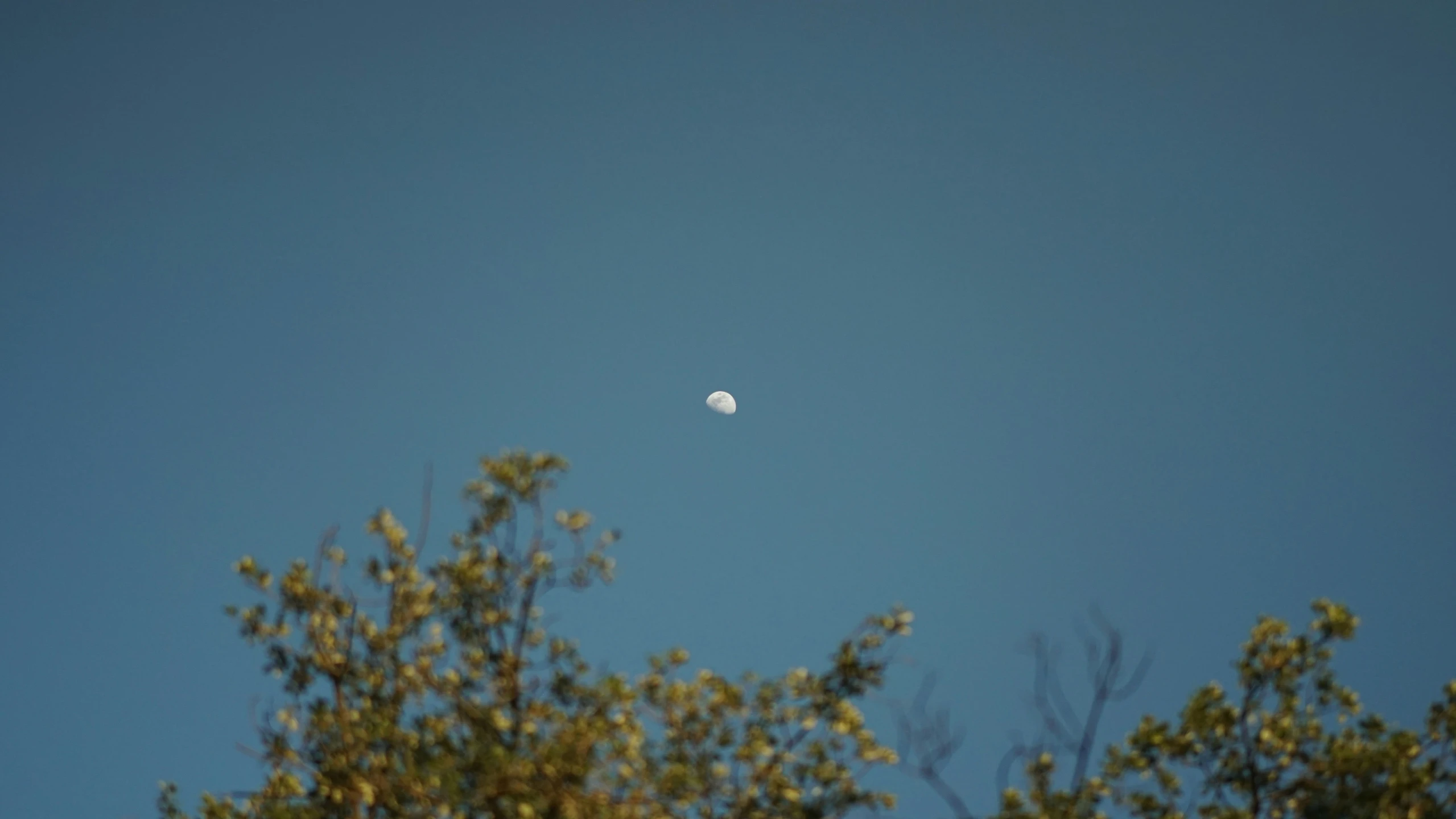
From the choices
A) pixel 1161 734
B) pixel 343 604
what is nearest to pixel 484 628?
pixel 343 604

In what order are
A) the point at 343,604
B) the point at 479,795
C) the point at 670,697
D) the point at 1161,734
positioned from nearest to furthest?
the point at 479,795
the point at 670,697
the point at 343,604
the point at 1161,734

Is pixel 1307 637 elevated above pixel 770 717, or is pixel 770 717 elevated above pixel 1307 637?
pixel 1307 637

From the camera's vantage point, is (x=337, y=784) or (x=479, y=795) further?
(x=337, y=784)

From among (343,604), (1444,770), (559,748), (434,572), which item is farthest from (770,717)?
(1444,770)

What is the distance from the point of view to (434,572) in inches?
555

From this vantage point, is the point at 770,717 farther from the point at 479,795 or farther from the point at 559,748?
the point at 479,795

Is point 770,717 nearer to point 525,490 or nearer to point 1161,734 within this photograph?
point 525,490

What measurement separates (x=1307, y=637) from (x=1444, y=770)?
2326 millimetres

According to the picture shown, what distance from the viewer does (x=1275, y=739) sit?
48.1ft

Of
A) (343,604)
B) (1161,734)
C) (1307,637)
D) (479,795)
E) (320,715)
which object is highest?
(1307,637)

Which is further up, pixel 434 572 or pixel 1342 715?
pixel 1342 715

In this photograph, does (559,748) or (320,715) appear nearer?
(559,748)

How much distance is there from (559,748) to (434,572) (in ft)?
10.9

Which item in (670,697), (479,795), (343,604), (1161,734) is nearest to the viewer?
(479,795)
